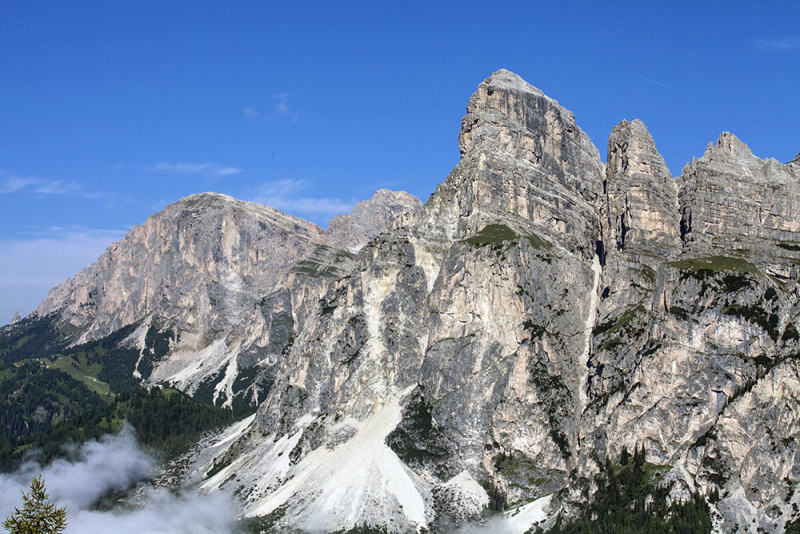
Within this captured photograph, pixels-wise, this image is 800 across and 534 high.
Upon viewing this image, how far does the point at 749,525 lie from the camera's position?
644ft

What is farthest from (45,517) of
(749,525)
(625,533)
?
(749,525)

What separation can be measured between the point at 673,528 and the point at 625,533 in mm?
9980

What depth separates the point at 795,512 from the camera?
637 ft

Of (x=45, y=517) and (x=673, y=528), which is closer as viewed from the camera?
(x=45, y=517)

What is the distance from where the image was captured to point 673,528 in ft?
646

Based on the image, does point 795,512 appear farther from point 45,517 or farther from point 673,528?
point 45,517

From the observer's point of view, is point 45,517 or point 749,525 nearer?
point 45,517

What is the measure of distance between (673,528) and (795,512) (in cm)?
2505

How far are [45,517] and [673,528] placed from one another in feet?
484

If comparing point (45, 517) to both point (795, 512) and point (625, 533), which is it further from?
point (795, 512)

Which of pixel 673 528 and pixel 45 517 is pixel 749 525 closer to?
pixel 673 528

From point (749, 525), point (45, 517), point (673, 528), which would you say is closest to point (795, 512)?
point (749, 525)

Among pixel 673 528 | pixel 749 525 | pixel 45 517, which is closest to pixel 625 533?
pixel 673 528

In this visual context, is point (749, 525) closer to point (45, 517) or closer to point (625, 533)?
point (625, 533)
